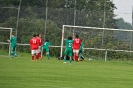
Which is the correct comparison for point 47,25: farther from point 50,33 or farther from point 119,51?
point 119,51

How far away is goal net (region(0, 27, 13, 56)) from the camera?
42.8 meters

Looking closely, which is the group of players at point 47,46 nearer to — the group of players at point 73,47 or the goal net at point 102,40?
the group of players at point 73,47

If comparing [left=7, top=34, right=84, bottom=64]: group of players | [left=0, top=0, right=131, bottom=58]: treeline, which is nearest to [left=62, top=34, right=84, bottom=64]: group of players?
[left=7, top=34, right=84, bottom=64]: group of players

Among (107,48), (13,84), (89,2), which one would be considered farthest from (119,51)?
(13,84)

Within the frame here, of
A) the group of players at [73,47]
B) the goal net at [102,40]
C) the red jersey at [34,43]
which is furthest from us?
the goal net at [102,40]

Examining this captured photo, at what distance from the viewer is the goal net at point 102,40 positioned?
41.0 metres

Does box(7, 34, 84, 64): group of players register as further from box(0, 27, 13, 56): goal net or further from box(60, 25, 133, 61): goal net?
Answer: box(0, 27, 13, 56): goal net

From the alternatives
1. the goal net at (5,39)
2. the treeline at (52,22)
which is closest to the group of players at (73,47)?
the treeline at (52,22)

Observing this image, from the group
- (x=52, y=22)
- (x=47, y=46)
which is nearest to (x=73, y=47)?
(x=47, y=46)

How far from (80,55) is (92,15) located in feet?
13.9

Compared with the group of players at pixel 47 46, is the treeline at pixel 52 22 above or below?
above

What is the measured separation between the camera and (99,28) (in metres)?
41.2

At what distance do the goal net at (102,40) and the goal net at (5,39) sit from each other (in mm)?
4627

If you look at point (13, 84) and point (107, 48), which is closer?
point (13, 84)
